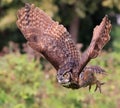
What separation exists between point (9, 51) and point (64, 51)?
608 centimetres

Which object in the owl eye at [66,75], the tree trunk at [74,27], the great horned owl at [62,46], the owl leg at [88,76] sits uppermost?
the great horned owl at [62,46]

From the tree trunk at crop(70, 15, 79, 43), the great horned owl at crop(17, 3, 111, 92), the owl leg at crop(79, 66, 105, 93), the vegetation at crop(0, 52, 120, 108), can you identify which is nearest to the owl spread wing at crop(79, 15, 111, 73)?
the great horned owl at crop(17, 3, 111, 92)

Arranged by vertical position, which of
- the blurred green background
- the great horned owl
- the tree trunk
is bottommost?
the tree trunk

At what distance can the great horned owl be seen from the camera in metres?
4.87

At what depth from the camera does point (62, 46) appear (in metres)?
5.14

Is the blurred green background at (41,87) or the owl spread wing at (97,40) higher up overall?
the owl spread wing at (97,40)

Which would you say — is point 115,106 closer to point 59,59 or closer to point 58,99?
point 58,99

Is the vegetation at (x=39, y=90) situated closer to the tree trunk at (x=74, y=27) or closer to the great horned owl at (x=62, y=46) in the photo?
the great horned owl at (x=62, y=46)

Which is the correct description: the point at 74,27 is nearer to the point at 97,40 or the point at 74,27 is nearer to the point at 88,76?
the point at 88,76

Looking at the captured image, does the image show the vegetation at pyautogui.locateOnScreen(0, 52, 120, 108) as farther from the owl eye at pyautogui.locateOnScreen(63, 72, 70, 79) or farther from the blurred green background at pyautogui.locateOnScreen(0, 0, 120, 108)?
the owl eye at pyautogui.locateOnScreen(63, 72, 70, 79)

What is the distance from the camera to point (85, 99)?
7.81 m

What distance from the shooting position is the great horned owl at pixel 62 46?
16.0 feet

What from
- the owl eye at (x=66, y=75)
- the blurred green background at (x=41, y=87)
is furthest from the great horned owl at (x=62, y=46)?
the blurred green background at (x=41, y=87)

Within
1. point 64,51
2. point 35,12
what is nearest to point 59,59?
point 64,51
